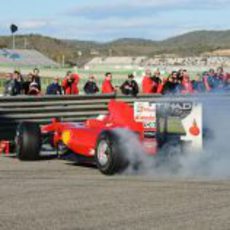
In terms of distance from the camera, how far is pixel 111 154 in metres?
10.4

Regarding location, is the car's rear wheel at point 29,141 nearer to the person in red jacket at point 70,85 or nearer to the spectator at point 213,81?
the person in red jacket at point 70,85

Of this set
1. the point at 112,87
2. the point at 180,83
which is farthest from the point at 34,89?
the point at 180,83

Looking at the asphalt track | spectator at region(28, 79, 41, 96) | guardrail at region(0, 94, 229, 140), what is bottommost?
the asphalt track

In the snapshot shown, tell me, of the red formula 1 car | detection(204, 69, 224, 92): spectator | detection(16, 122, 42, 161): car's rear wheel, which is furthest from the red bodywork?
detection(204, 69, 224, 92): spectator

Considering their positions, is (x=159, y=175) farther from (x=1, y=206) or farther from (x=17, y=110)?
(x=17, y=110)

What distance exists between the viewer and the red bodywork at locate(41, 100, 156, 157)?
11.0 m

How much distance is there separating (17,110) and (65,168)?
3683 millimetres

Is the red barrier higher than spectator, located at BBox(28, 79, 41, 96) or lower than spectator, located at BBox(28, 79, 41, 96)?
lower

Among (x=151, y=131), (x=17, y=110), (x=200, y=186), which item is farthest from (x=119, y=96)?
(x=200, y=186)

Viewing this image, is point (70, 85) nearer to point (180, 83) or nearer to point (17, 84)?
point (17, 84)

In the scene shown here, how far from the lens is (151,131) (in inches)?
428

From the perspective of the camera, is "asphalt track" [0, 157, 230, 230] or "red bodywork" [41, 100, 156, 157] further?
"red bodywork" [41, 100, 156, 157]

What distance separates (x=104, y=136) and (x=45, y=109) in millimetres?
4944

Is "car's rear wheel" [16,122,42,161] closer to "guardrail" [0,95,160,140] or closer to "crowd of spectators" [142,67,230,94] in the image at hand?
"guardrail" [0,95,160,140]
